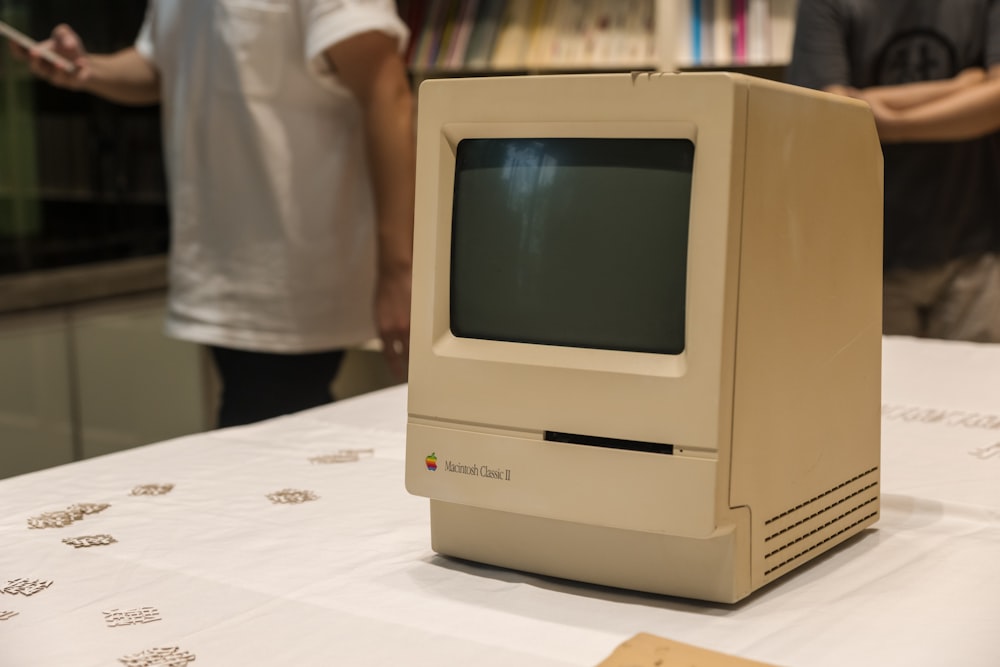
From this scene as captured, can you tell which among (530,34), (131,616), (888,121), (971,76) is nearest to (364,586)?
(131,616)

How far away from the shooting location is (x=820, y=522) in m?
0.82

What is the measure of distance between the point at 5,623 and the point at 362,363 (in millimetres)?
2539

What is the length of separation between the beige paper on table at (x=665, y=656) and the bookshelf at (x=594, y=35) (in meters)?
2.08

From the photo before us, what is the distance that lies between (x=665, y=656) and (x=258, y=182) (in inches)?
56.3

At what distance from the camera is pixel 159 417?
3.01 metres

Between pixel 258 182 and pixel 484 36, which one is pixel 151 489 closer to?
pixel 258 182

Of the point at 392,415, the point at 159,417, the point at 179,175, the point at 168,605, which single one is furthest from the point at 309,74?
the point at 159,417

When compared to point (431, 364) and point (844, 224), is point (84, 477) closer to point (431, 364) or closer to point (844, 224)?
point (431, 364)

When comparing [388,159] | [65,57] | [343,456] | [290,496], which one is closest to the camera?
[290,496]

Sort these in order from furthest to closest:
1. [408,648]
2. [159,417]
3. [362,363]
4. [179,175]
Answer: [362,363]
[159,417]
[179,175]
[408,648]

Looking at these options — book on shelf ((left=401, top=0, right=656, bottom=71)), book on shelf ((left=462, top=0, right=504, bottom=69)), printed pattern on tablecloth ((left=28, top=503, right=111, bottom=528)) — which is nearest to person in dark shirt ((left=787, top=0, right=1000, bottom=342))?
book on shelf ((left=401, top=0, right=656, bottom=71))

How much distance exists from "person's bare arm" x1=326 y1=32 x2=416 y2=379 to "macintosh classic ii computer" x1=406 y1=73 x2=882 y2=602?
0.96 meters

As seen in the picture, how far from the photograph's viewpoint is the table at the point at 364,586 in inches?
26.4

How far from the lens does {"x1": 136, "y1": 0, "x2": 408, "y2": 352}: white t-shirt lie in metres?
1.83
